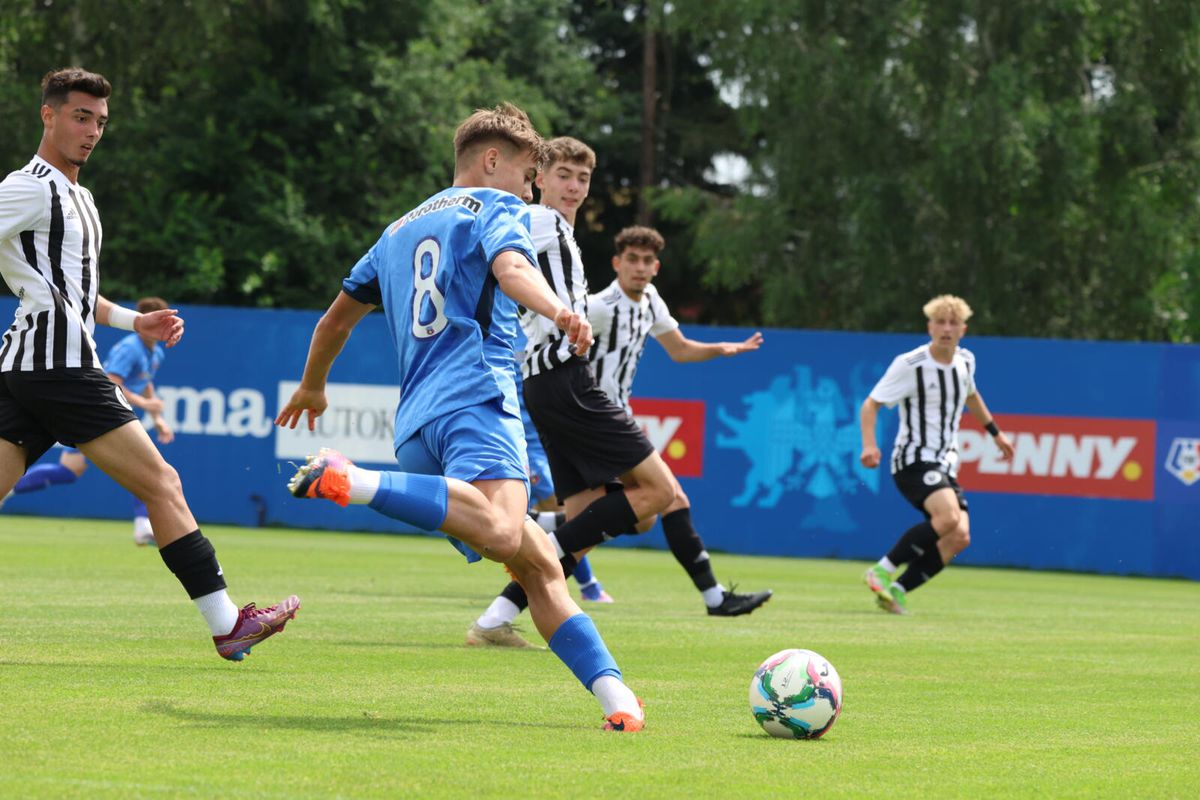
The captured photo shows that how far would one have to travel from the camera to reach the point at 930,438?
13.2m

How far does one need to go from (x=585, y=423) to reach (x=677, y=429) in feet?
34.5

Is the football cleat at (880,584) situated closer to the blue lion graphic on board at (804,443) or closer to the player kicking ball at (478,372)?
the player kicking ball at (478,372)

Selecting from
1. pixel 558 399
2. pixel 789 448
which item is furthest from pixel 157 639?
pixel 789 448

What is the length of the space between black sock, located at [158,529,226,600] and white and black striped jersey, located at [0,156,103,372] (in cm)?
78

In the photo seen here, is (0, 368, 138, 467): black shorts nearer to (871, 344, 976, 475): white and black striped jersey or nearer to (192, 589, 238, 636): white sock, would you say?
(192, 589, 238, 636): white sock

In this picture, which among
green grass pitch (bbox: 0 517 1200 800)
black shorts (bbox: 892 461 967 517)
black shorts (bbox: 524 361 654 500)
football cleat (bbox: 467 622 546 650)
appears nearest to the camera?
green grass pitch (bbox: 0 517 1200 800)

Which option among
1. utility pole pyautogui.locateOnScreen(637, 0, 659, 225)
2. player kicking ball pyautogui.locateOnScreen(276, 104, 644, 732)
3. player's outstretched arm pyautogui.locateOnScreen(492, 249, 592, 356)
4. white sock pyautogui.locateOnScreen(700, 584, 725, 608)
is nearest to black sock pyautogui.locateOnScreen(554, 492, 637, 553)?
white sock pyautogui.locateOnScreen(700, 584, 725, 608)

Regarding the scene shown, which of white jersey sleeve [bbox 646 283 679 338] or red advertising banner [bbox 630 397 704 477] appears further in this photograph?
red advertising banner [bbox 630 397 704 477]

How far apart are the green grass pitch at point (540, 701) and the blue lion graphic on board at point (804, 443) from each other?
649 cm

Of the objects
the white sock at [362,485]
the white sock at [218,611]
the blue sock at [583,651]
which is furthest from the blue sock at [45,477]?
the white sock at [362,485]

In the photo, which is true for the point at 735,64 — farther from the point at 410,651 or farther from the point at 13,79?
the point at 410,651

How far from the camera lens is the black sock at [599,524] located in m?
→ 10.2

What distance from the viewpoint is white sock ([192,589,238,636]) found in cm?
727

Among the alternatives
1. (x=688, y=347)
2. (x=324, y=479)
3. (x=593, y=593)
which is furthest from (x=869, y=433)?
(x=324, y=479)
